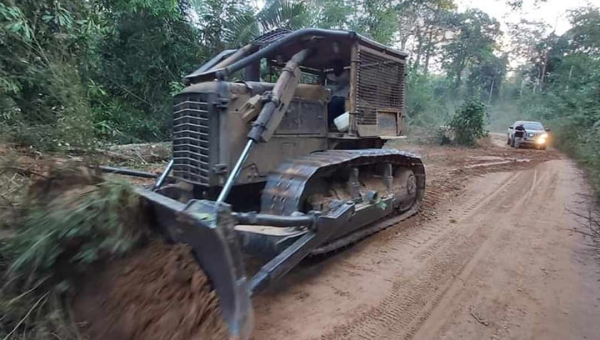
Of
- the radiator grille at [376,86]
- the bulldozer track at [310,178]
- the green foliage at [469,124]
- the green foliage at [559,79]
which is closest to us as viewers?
the bulldozer track at [310,178]

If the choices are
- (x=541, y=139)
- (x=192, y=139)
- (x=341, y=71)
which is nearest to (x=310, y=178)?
(x=192, y=139)

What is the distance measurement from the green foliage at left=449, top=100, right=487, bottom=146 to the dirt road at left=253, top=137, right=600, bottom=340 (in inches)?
472

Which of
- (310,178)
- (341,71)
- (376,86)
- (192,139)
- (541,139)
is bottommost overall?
(541,139)

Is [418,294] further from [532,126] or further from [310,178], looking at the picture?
[532,126]

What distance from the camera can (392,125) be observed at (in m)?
6.00

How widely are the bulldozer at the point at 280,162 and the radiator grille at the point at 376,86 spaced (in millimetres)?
15

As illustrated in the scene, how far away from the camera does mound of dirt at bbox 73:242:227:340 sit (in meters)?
2.39

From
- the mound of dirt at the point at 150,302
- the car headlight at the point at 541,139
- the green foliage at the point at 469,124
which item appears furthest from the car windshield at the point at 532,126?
the mound of dirt at the point at 150,302

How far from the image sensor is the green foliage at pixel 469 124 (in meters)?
18.0

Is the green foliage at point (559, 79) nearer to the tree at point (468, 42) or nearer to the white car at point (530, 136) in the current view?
the white car at point (530, 136)

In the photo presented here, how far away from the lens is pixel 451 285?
12.8 ft

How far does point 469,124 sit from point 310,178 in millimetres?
15756

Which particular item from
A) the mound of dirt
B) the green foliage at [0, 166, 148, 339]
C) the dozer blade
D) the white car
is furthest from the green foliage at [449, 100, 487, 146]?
the green foliage at [0, 166, 148, 339]

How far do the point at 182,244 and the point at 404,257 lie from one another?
2732 millimetres
